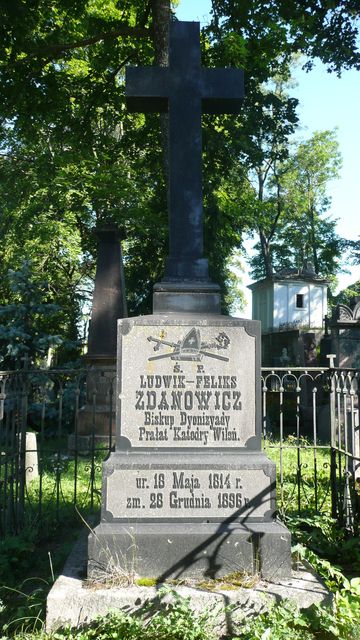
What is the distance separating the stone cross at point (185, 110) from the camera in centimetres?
446

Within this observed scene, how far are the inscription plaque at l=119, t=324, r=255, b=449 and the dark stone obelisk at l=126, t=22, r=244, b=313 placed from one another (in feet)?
1.80

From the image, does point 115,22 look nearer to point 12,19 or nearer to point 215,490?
point 12,19

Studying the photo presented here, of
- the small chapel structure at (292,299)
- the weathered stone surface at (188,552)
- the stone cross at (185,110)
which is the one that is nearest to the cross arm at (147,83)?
the stone cross at (185,110)

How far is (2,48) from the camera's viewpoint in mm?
10617

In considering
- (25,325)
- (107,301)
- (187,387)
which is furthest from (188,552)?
(25,325)

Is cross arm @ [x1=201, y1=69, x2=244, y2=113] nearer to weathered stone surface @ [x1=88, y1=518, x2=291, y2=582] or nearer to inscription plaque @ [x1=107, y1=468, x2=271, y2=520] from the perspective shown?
inscription plaque @ [x1=107, y1=468, x2=271, y2=520]

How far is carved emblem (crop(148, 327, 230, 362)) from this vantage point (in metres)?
3.99

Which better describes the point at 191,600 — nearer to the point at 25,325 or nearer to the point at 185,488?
the point at 185,488

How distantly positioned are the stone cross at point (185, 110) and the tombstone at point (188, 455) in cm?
28

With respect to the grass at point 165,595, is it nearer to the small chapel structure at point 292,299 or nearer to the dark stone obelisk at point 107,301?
the dark stone obelisk at point 107,301

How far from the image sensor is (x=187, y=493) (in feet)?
12.5

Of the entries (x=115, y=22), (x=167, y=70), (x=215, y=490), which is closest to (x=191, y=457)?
(x=215, y=490)

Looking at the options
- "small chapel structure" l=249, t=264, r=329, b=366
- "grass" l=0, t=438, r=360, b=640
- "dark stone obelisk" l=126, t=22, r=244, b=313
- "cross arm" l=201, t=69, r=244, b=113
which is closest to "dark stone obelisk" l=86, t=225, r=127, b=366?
"grass" l=0, t=438, r=360, b=640

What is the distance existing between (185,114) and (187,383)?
88.4 inches
